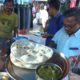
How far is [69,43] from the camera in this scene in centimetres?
246

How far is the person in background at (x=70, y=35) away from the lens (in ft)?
7.97

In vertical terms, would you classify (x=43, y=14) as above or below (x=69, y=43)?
below

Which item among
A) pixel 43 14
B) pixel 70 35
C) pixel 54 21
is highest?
pixel 70 35

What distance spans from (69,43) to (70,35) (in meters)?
0.10

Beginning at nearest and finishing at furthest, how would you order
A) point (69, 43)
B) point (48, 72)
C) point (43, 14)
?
point (48, 72), point (69, 43), point (43, 14)

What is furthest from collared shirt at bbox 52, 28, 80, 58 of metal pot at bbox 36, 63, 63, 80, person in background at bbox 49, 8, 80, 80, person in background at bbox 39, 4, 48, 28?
person in background at bbox 39, 4, 48, 28

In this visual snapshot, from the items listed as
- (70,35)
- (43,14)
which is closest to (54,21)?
(70,35)

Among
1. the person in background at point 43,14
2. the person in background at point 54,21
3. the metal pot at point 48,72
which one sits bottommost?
the person in background at point 43,14

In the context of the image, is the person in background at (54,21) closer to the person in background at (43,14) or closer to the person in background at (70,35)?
the person in background at (70,35)

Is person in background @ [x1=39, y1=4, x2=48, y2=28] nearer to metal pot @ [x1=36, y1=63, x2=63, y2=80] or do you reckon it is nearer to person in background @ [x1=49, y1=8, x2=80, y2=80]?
person in background @ [x1=49, y1=8, x2=80, y2=80]

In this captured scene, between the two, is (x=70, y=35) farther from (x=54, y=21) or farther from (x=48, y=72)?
(x=54, y=21)

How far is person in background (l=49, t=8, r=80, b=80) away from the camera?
2.43 m

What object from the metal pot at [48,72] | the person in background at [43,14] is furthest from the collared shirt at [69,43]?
the person in background at [43,14]

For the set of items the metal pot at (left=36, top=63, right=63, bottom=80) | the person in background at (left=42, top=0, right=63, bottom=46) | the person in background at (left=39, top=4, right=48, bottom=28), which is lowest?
the person in background at (left=39, top=4, right=48, bottom=28)
